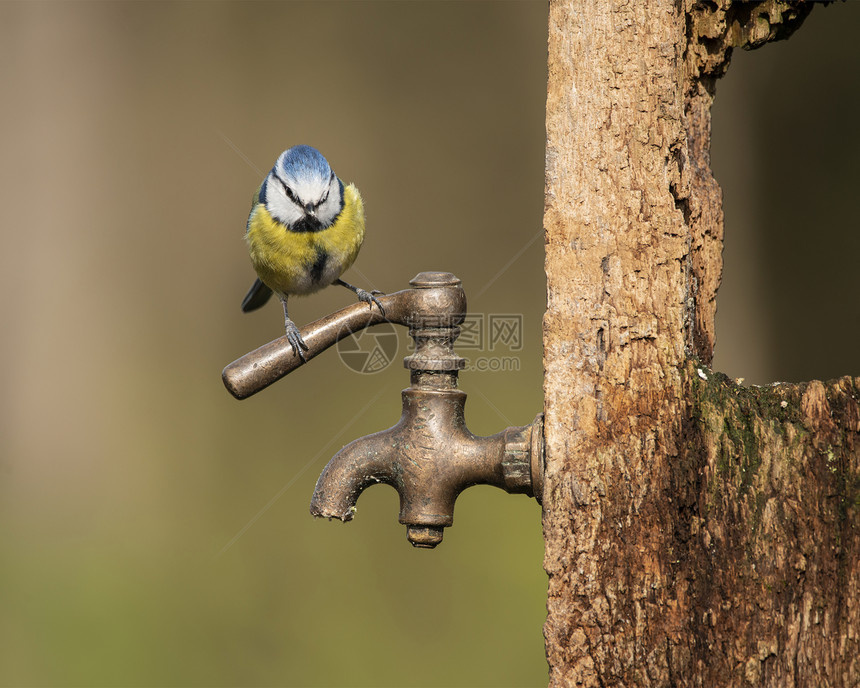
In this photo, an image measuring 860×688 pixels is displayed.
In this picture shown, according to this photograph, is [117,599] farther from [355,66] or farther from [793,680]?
[793,680]

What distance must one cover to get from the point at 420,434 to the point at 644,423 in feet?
1.14

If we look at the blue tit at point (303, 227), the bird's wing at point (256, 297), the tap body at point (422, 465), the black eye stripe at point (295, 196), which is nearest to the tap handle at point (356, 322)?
the tap body at point (422, 465)

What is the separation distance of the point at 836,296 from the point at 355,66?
1.56 m

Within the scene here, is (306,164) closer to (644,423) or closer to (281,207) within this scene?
(281,207)

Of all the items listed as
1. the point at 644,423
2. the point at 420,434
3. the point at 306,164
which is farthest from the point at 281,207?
the point at 644,423

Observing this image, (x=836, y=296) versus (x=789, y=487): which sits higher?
(x=836, y=296)

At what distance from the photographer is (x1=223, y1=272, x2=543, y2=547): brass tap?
1282 millimetres

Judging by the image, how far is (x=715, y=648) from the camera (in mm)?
1095

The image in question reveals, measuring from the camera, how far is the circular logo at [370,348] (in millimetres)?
1613

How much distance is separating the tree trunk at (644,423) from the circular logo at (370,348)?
0.50 m

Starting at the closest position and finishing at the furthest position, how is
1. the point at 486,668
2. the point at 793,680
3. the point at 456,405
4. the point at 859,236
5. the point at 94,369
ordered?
the point at 793,680 < the point at 456,405 < the point at 859,236 < the point at 486,668 < the point at 94,369

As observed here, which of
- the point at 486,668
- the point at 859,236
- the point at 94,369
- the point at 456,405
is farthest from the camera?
the point at 94,369

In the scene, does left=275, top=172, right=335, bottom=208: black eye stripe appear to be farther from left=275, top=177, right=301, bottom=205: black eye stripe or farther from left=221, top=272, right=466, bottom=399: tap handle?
left=221, top=272, right=466, bottom=399: tap handle

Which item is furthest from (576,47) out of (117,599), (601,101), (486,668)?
(117,599)
